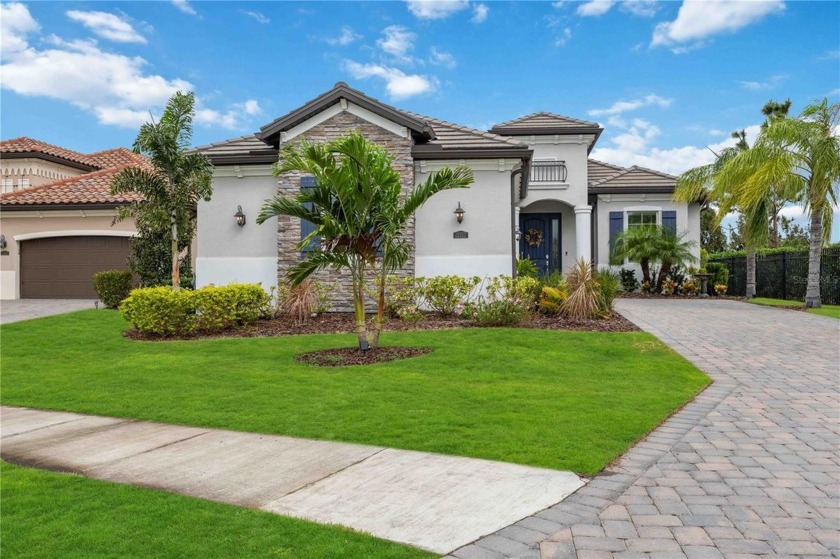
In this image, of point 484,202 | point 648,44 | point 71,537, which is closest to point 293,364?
point 71,537

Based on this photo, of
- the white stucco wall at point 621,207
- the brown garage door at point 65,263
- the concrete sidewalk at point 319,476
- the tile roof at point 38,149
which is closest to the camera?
the concrete sidewalk at point 319,476

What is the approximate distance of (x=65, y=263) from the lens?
22.4m

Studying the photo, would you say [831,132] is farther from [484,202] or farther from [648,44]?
[484,202]

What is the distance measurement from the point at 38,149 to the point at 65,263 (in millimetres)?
8462

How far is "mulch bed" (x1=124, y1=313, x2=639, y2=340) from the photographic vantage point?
524 inches

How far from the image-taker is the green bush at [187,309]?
42.8ft

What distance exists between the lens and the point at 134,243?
18547 mm

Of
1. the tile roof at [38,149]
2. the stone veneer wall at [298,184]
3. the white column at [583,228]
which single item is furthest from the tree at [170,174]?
the tile roof at [38,149]

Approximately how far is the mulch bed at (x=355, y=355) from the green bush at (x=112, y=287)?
390 inches

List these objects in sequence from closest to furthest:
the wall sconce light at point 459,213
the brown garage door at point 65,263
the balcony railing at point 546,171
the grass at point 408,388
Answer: the grass at point 408,388, the wall sconce light at point 459,213, the brown garage door at point 65,263, the balcony railing at point 546,171

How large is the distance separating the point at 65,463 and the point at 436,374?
5.00m

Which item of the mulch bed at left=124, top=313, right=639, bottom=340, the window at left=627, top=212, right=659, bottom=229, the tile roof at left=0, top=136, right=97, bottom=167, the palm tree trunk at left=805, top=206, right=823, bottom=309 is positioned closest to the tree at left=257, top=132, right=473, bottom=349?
the mulch bed at left=124, top=313, right=639, bottom=340

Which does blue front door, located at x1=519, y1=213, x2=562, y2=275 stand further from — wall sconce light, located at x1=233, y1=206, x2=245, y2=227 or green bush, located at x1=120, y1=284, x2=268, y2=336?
green bush, located at x1=120, y1=284, x2=268, y2=336

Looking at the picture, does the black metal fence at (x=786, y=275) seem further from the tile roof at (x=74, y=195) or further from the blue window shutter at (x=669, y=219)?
the tile roof at (x=74, y=195)
